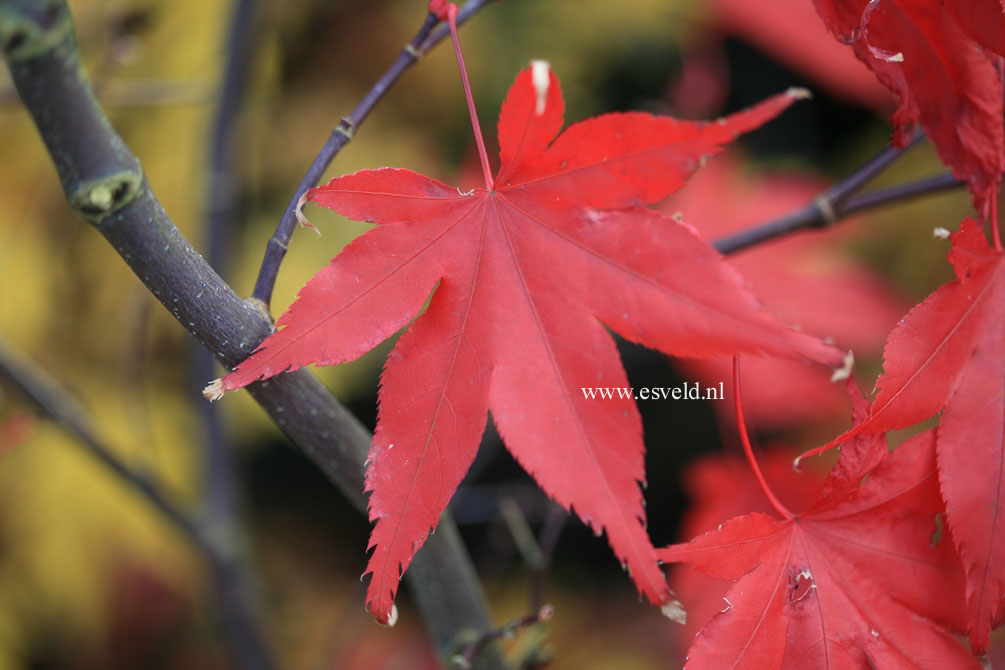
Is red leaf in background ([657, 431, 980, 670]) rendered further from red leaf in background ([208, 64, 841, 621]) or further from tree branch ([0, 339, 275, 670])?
tree branch ([0, 339, 275, 670])

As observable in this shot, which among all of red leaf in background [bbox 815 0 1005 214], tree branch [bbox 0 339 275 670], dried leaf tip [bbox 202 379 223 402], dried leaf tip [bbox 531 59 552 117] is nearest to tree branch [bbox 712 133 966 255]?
red leaf in background [bbox 815 0 1005 214]

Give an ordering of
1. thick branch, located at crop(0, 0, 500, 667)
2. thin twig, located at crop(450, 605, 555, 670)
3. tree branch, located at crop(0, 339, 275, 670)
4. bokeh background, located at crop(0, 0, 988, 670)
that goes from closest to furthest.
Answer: thick branch, located at crop(0, 0, 500, 667), thin twig, located at crop(450, 605, 555, 670), tree branch, located at crop(0, 339, 275, 670), bokeh background, located at crop(0, 0, 988, 670)

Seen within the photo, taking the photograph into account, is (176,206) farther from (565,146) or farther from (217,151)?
(565,146)

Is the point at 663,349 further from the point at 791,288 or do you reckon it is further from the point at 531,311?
the point at 791,288

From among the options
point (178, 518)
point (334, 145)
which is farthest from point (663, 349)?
point (178, 518)

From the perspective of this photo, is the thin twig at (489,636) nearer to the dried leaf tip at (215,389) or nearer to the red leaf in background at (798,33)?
the dried leaf tip at (215,389)

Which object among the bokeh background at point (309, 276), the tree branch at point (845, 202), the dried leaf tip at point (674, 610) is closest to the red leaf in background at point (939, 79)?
the tree branch at point (845, 202)
